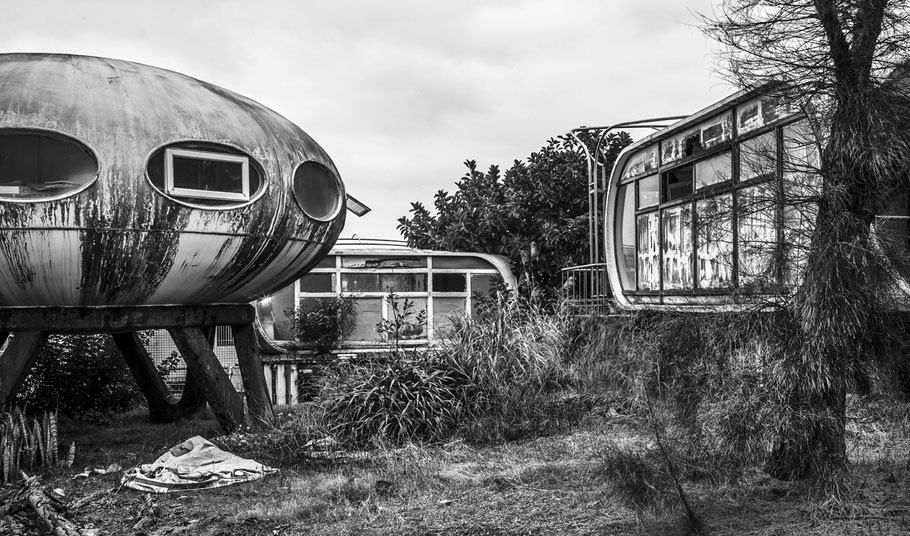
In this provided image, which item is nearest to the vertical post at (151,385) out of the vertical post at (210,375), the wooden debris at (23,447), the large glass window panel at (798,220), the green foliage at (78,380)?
the green foliage at (78,380)

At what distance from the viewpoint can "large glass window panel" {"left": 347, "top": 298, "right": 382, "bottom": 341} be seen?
641 inches

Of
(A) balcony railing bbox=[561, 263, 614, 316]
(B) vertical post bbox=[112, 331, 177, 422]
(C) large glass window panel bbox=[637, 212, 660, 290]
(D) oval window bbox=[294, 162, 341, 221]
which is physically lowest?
(B) vertical post bbox=[112, 331, 177, 422]

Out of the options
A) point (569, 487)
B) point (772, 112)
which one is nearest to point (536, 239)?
point (772, 112)

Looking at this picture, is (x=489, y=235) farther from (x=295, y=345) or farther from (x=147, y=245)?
(x=147, y=245)

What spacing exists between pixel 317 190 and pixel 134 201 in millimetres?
2416

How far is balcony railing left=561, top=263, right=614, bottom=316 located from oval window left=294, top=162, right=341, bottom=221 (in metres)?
3.65

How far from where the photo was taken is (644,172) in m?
12.1

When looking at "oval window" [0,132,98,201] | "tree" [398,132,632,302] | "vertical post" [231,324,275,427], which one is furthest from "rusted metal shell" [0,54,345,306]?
"tree" [398,132,632,302]

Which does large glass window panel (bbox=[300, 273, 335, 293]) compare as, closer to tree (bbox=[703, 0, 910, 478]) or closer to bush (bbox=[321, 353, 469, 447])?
bush (bbox=[321, 353, 469, 447])

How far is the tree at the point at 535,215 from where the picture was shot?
18.5 metres

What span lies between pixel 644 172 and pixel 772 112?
3731mm

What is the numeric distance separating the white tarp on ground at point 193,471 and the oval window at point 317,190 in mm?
3039

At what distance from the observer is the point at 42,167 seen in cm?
867

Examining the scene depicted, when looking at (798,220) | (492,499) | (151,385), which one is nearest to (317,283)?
(151,385)
